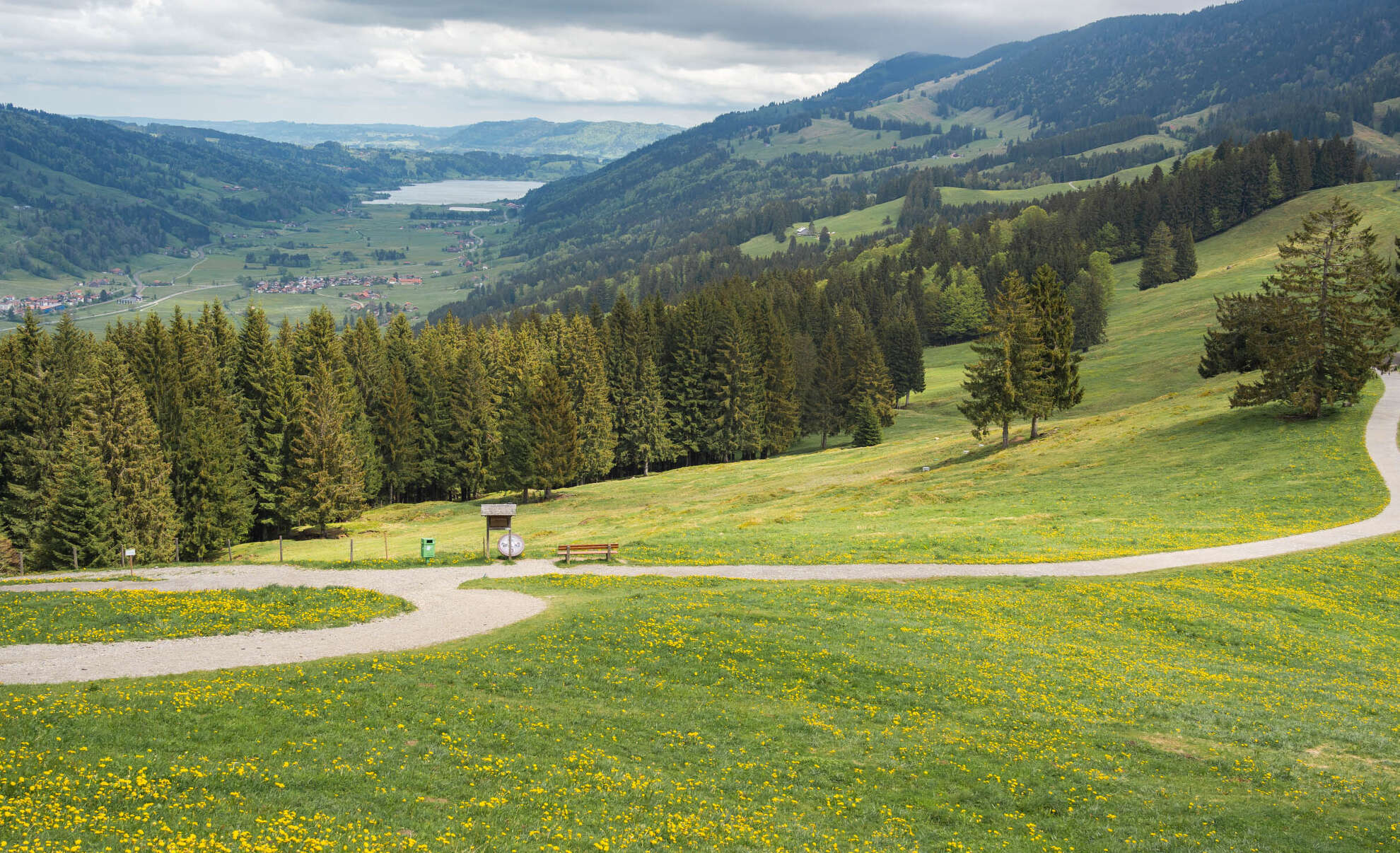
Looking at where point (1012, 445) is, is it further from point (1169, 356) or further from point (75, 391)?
point (75, 391)

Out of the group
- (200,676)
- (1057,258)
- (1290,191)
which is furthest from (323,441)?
(1290,191)

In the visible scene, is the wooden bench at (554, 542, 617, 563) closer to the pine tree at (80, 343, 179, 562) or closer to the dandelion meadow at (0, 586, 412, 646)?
the dandelion meadow at (0, 586, 412, 646)

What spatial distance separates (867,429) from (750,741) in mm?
80645

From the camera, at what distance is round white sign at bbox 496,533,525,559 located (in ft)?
126

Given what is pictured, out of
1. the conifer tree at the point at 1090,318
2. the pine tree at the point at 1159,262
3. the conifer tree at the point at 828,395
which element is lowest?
the conifer tree at the point at 828,395

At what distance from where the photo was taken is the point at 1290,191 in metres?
177

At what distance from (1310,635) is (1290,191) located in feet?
620

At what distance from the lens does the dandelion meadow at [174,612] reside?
24891 mm

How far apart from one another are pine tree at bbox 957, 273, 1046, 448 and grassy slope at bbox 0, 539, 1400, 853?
131 feet

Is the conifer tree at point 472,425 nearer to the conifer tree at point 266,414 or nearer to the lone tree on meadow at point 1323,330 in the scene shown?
the conifer tree at point 266,414

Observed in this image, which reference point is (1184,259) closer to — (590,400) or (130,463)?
(590,400)

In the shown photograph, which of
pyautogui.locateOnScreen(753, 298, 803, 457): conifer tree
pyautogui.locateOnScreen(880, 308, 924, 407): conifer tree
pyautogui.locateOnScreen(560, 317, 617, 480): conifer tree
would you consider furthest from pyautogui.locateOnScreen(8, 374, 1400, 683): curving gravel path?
pyautogui.locateOnScreen(880, 308, 924, 407): conifer tree

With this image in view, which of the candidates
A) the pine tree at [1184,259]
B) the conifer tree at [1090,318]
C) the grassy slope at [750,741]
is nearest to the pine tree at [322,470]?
the grassy slope at [750,741]

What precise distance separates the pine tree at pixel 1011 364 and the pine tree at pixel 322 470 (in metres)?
53.6
